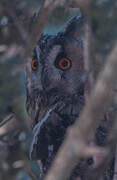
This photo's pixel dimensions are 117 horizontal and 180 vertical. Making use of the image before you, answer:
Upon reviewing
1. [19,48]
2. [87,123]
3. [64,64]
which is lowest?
[87,123]

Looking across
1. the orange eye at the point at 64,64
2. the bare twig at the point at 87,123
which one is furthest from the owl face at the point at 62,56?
the bare twig at the point at 87,123

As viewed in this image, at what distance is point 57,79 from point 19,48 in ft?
1.22

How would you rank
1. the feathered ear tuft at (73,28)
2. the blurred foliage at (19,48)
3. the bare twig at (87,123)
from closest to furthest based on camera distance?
the bare twig at (87,123)
the feathered ear tuft at (73,28)
the blurred foliage at (19,48)

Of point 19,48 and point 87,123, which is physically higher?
point 19,48

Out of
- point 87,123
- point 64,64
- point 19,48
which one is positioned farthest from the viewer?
point 19,48

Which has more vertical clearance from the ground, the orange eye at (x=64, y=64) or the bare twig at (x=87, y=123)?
the orange eye at (x=64, y=64)

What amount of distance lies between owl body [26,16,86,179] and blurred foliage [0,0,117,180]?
0.09 metres

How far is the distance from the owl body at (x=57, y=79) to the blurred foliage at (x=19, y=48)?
0.29ft

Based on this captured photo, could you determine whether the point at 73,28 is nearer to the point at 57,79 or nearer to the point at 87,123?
the point at 57,79

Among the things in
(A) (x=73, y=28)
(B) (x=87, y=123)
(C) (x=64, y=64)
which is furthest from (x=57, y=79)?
(B) (x=87, y=123)

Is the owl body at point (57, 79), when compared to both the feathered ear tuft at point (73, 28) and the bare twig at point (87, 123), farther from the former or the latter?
the bare twig at point (87, 123)

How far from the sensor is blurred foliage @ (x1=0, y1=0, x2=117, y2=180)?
174cm

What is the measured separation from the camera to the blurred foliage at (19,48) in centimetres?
174

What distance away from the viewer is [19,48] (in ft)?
6.12
